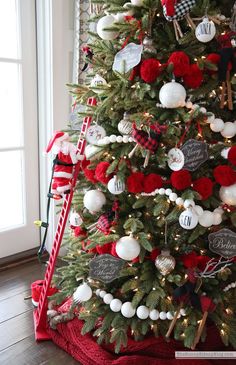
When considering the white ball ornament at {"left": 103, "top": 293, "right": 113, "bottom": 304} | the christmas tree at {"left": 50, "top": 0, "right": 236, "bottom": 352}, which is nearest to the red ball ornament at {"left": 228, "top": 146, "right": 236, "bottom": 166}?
the christmas tree at {"left": 50, "top": 0, "right": 236, "bottom": 352}

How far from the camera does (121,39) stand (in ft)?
3.76

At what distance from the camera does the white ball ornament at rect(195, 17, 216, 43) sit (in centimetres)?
99

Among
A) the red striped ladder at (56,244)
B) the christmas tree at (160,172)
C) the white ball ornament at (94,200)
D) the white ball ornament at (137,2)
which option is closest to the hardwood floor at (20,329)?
the red striped ladder at (56,244)

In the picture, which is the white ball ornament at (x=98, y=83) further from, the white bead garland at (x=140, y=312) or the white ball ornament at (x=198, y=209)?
the white bead garland at (x=140, y=312)

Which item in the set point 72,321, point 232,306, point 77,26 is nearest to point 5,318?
point 72,321

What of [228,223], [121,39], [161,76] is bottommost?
[228,223]

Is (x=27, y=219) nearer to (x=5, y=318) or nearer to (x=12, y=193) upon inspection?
(x=12, y=193)

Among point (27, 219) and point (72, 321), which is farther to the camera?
point (27, 219)

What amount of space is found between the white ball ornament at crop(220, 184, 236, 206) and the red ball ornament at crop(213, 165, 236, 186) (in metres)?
0.02

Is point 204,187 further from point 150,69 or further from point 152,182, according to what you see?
point 150,69

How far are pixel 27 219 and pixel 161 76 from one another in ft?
4.18

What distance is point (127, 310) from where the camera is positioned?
3.87 ft

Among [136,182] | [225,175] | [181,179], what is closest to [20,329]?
→ [136,182]

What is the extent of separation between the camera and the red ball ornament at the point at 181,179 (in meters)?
1.04
